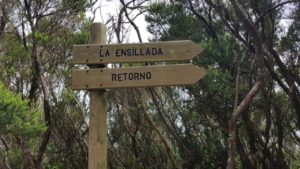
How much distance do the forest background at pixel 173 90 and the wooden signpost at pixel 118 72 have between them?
4.30m

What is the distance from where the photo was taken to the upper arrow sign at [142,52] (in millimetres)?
3916

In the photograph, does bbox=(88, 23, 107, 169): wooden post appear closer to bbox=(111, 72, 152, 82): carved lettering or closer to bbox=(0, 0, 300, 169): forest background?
bbox=(111, 72, 152, 82): carved lettering

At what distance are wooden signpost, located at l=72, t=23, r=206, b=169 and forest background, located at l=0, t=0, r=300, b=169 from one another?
4296mm

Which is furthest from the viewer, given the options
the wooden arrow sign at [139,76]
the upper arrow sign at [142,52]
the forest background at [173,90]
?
the forest background at [173,90]

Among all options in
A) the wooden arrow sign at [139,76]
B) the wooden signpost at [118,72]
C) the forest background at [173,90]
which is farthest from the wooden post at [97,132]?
the forest background at [173,90]

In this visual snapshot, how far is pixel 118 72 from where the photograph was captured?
3900 millimetres

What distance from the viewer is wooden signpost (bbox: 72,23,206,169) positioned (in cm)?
383

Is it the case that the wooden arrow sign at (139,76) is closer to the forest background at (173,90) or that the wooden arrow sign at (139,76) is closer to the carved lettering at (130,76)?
the carved lettering at (130,76)

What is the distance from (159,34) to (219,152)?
2676mm

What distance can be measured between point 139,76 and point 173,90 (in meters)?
6.94

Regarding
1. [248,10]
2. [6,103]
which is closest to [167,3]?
[248,10]

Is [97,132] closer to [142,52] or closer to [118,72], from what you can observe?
[118,72]

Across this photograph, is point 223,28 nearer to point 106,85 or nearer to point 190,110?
point 190,110

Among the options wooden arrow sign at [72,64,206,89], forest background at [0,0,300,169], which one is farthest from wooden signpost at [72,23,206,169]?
forest background at [0,0,300,169]
